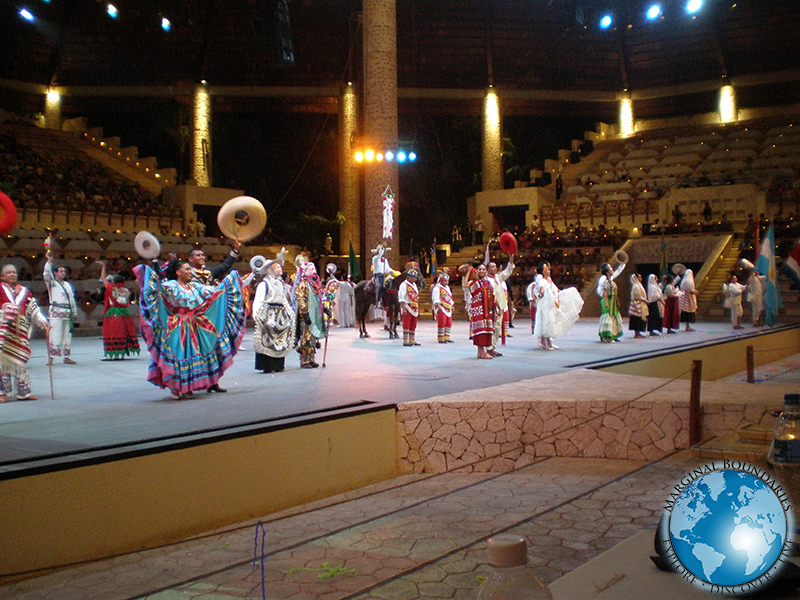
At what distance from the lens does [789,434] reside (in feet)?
9.56

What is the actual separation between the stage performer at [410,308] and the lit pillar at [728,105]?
81.2 feet

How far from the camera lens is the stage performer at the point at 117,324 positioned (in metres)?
10.8

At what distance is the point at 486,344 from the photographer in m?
9.95

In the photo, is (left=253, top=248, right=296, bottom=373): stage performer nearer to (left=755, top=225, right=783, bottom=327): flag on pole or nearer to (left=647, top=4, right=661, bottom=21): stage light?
(left=755, top=225, right=783, bottom=327): flag on pole

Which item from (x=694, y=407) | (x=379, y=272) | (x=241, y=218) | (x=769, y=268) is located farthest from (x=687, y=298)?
(x=241, y=218)

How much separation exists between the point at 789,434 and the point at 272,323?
22.2ft

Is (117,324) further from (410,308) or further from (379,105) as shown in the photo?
(379,105)

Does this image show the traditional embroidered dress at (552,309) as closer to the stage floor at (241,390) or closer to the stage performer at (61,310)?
the stage floor at (241,390)

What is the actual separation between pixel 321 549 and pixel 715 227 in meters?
20.2

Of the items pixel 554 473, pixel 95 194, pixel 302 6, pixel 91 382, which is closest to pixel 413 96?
pixel 302 6

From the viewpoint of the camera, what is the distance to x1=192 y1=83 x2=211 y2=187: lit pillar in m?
28.5

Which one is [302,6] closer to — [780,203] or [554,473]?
[780,203]

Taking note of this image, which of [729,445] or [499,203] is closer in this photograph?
[729,445]

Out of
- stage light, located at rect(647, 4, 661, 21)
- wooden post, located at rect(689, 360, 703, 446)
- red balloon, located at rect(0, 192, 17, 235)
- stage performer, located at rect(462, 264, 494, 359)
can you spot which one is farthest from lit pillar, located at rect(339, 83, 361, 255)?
wooden post, located at rect(689, 360, 703, 446)
